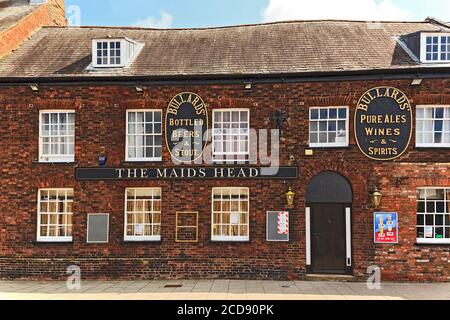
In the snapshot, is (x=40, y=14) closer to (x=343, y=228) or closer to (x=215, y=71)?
(x=215, y=71)

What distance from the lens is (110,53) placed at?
14.5 meters

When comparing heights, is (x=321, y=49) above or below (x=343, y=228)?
above

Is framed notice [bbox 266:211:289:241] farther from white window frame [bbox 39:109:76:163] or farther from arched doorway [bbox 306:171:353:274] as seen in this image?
white window frame [bbox 39:109:76:163]

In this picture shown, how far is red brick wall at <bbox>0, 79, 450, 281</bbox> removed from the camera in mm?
12758

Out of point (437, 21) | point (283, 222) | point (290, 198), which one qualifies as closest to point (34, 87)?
point (290, 198)

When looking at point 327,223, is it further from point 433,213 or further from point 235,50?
point 235,50

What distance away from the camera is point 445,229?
12758mm

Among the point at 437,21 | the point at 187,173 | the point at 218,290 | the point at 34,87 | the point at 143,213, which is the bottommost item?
the point at 218,290

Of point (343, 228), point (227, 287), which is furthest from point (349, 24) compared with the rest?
point (227, 287)

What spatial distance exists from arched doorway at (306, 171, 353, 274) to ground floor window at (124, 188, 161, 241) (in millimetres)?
4802

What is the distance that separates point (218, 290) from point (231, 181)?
3.43m

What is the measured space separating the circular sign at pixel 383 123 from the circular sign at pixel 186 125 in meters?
4.92

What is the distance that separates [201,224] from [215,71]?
5.00 metres

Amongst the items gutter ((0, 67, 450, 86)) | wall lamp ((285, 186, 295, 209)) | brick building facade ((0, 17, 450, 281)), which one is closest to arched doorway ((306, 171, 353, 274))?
brick building facade ((0, 17, 450, 281))
